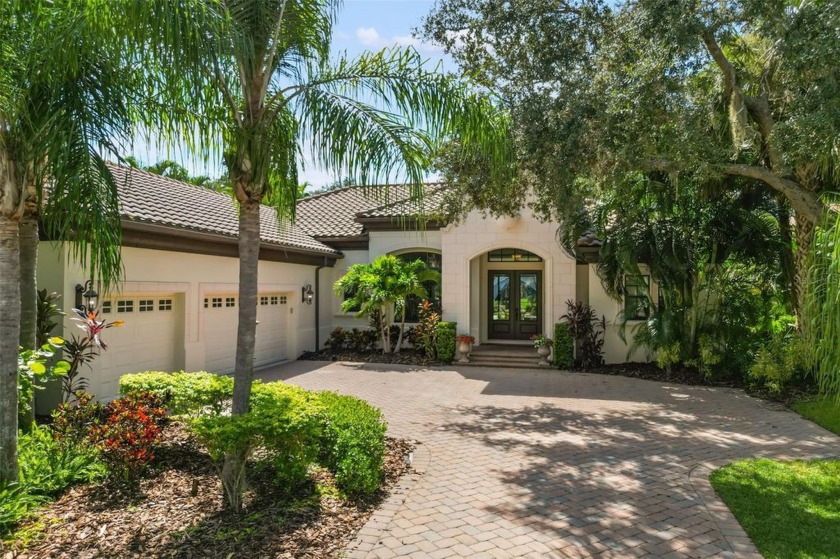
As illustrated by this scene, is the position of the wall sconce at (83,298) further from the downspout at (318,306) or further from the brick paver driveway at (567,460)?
the downspout at (318,306)

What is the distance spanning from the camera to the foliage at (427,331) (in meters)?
16.6

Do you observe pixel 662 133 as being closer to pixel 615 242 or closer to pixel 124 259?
pixel 615 242

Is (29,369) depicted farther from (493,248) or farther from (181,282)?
(493,248)

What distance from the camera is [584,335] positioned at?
600 inches

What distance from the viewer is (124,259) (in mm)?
10383

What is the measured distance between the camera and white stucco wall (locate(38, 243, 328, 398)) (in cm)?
936

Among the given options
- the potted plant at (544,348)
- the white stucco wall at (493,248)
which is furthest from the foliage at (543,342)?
the white stucco wall at (493,248)

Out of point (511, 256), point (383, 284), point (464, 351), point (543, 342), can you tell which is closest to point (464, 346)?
point (464, 351)

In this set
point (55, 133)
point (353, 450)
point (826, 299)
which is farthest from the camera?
point (353, 450)

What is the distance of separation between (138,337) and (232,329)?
10.4ft

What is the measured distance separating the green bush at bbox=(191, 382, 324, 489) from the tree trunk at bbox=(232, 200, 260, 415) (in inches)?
10.1

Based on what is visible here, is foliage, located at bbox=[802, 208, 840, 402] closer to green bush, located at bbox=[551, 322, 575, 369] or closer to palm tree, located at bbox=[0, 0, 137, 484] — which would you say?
palm tree, located at bbox=[0, 0, 137, 484]

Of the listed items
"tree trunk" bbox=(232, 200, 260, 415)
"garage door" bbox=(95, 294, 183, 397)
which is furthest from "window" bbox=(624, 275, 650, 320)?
"garage door" bbox=(95, 294, 183, 397)

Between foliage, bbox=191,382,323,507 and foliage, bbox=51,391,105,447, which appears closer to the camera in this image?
foliage, bbox=191,382,323,507
